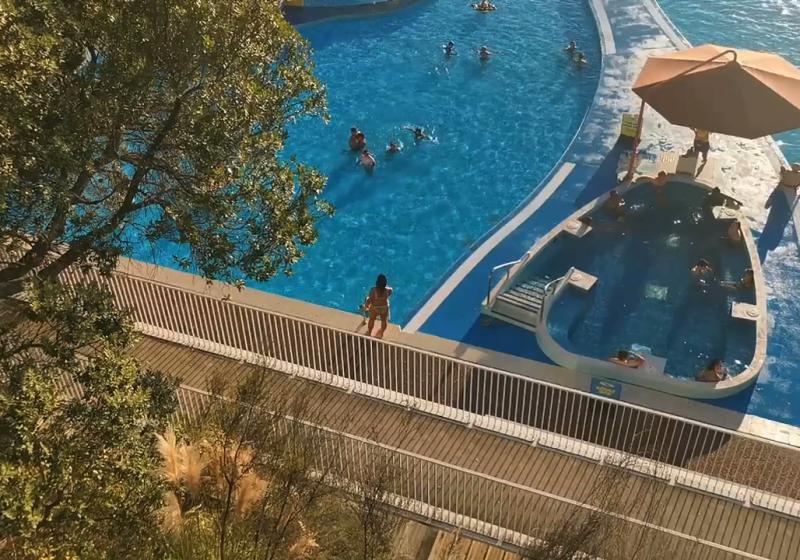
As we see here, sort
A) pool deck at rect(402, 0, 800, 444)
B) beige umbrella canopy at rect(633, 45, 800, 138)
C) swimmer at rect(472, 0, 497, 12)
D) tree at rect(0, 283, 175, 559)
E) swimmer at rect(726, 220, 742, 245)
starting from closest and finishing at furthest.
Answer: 1. tree at rect(0, 283, 175, 559)
2. pool deck at rect(402, 0, 800, 444)
3. beige umbrella canopy at rect(633, 45, 800, 138)
4. swimmer at rect(726, 220, 742, 245)
5. swimmer at rect(472, 0, 497, 12)

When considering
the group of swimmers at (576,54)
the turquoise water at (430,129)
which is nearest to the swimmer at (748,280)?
the turquoise water at (430,129)

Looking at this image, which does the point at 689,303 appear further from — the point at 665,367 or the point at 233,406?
the point at 233,406

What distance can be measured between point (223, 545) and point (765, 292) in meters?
13.0

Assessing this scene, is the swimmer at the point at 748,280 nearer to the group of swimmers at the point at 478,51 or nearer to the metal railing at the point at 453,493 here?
the metal railing at the point at 453,493

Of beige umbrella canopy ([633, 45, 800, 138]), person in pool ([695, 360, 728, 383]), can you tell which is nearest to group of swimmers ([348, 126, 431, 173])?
beige umbrella canopy ([633, 45, 800, 138])

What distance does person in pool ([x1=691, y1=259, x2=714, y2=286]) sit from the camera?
16.7 meters

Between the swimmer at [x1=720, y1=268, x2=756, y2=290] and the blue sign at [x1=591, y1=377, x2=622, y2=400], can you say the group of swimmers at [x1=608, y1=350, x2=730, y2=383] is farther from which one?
the swimmer at [x1=720, y1=268, x2=756, y2=290]

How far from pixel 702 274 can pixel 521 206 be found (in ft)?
17.7

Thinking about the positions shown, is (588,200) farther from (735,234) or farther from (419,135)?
(419,135)

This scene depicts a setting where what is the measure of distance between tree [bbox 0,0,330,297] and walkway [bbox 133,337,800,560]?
297 centimetres

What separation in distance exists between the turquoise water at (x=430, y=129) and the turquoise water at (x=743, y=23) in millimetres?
3972

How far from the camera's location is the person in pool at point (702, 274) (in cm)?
1666

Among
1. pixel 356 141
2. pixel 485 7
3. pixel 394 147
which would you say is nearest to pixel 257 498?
pixel 356 141

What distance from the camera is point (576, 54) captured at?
2669 centimetres
